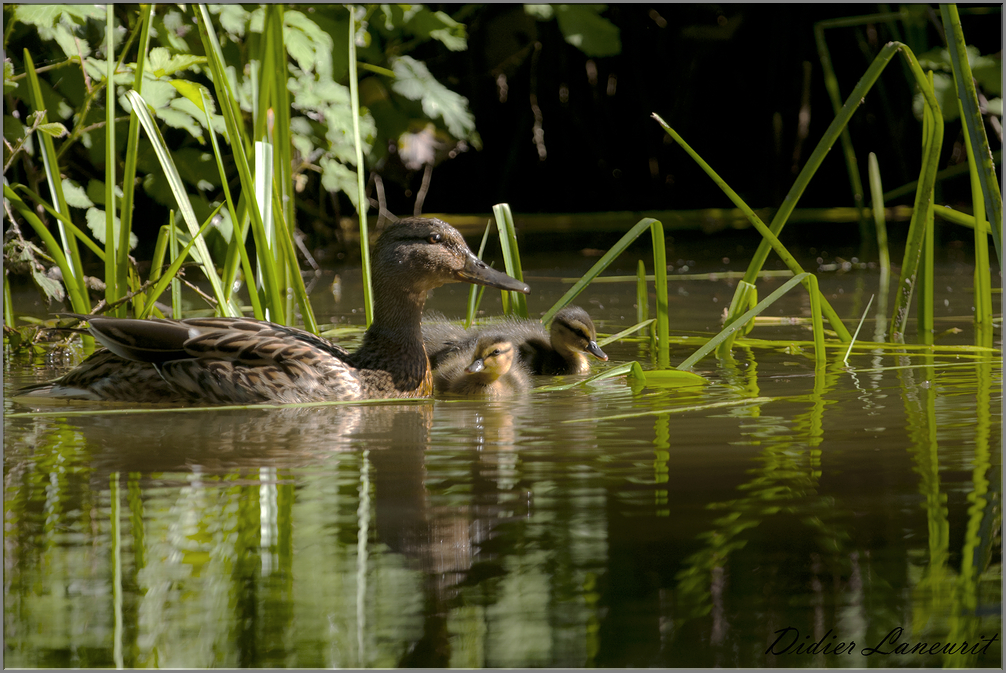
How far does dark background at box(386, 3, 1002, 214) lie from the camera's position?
9.18m

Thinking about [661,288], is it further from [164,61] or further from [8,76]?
[8,76]

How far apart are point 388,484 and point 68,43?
2.55 meters

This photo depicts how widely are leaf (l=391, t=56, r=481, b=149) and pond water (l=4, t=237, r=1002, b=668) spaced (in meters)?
3.36

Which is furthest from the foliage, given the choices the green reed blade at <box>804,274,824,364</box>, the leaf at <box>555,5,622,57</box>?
the green reed blade at <box>804,274,824,364</box>

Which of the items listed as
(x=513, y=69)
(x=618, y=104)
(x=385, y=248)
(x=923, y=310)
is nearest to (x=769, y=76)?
(x=618, y=104)

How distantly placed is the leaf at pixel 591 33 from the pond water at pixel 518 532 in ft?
13.1

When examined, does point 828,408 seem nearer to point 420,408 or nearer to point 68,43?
point 420,408

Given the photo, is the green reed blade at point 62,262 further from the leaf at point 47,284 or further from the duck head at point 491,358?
the duck head at point 491,358

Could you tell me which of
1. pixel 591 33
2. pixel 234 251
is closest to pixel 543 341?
pixel 234 251

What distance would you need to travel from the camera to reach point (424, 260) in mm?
3668

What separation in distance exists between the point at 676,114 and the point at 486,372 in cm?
647

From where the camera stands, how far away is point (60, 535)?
206 cm

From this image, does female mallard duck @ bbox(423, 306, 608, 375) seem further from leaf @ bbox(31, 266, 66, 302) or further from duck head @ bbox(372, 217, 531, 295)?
leaf @ bbox(31, 266, 66, 302)

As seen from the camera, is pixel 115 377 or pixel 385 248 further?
pixel 385 248
